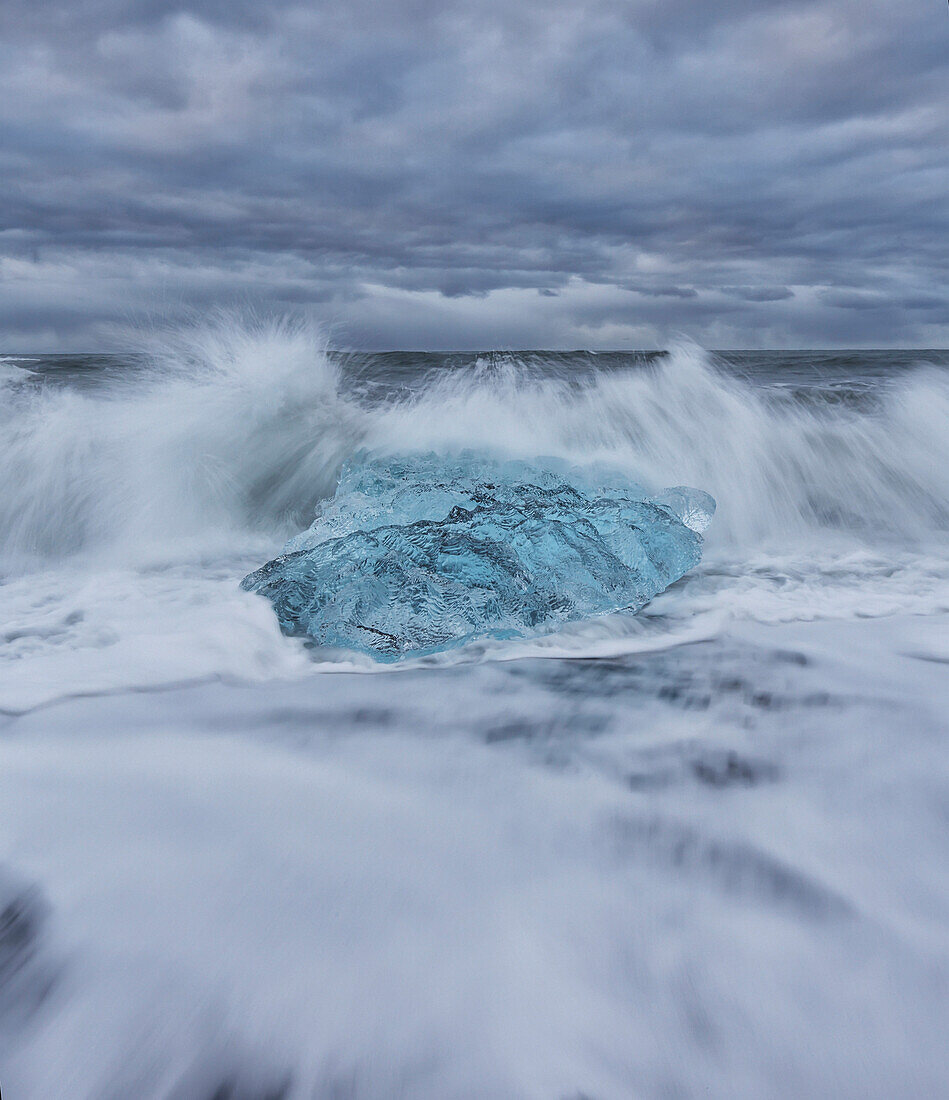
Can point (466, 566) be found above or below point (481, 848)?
above

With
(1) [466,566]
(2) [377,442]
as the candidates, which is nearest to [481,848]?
(1) [466,566]

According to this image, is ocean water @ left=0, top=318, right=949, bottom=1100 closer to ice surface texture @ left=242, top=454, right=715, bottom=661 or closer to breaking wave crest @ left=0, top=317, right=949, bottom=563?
ice surface texture @ left=242, top=454, right=715, bottom=661

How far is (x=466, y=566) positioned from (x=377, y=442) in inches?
118

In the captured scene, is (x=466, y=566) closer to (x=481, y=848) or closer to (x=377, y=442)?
(x=481, y=848)

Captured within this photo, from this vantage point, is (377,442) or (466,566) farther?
(377,442)

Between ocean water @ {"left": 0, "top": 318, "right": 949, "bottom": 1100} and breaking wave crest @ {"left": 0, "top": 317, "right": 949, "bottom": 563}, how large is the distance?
3.34 ft

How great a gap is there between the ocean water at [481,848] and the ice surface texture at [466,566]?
0.10 m

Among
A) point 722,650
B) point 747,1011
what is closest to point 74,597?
point 722,650

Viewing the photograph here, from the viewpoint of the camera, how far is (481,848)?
1.52 metres

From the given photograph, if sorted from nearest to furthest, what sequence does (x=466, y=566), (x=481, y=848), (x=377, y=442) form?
(x=481, y=848) < (x=466, y=566) < (x=377, y=442)

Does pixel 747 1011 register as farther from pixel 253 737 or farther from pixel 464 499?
pixel 464 499

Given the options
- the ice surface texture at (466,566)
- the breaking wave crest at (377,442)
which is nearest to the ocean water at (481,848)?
the ice surface texture at (466,566)

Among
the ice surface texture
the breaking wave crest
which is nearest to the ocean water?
the ice surface texture

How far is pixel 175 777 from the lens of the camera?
179 cm
